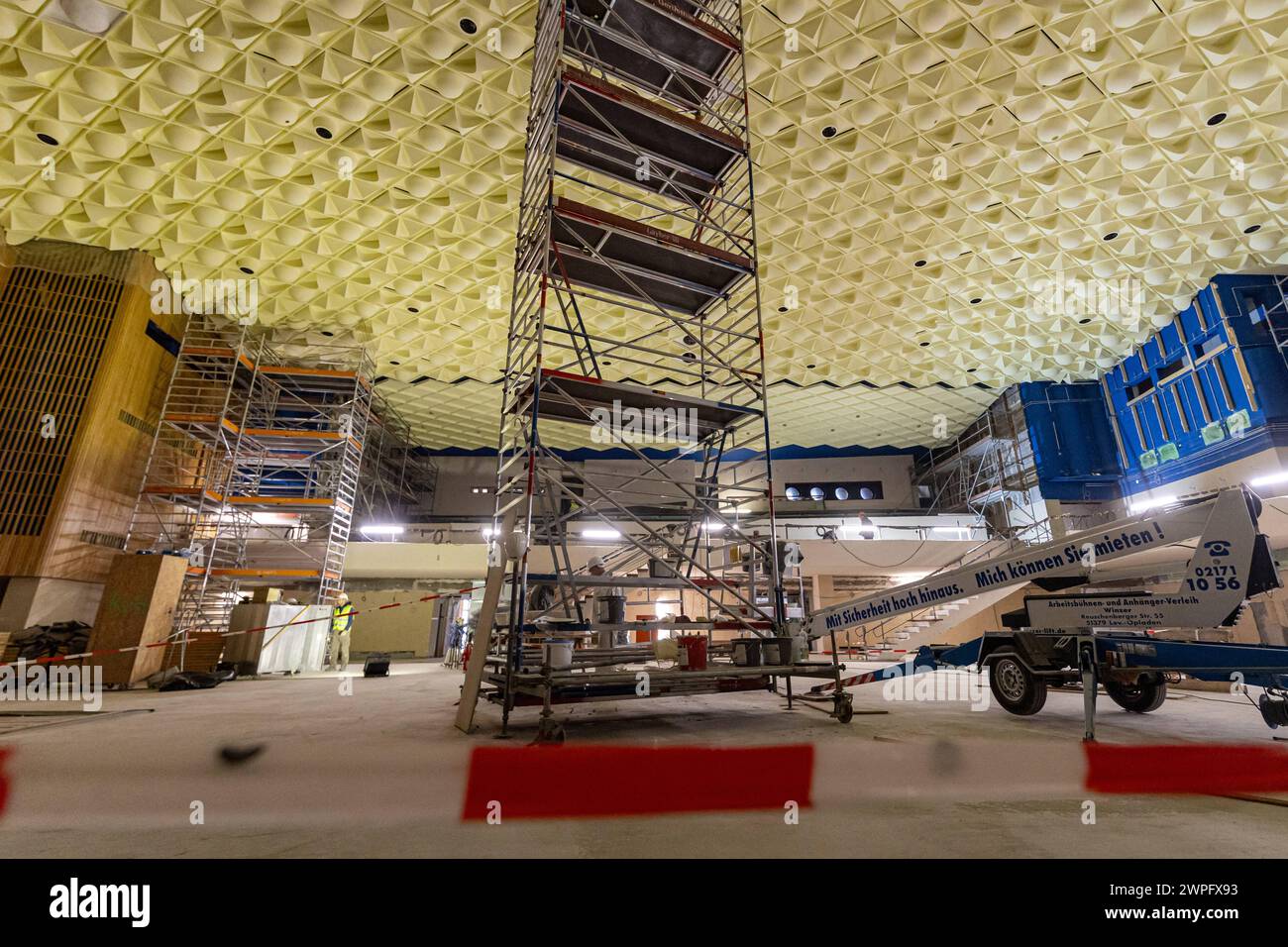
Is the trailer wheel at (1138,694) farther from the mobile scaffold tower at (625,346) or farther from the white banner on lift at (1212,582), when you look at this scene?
the mobile scaffold tower at (625,346)

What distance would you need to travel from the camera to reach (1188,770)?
2928mm

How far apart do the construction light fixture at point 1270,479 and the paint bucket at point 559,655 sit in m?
16.2

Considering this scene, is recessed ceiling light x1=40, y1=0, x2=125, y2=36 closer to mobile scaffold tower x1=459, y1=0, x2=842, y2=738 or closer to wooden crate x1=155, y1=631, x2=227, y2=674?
mobile scaffold tower x1=459, y1=0, x2=842, y2=738

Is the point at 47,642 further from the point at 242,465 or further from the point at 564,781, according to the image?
the point at 564,781

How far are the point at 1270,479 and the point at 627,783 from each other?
56.8 ft

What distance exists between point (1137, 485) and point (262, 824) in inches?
844

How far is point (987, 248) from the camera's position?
487 inches

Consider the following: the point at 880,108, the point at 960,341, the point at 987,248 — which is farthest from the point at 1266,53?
the point at 960,341

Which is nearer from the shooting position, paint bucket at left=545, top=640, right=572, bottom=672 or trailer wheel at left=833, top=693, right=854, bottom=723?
paint bucket at left=545, top=640, right=572, bottom=672

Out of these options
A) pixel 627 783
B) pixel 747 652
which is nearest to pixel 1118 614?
pixel 747 652

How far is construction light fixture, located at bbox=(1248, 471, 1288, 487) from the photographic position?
38.6 feet

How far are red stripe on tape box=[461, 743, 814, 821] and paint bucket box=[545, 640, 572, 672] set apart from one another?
4.55 feet

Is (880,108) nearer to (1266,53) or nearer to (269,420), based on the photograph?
(1266,53)

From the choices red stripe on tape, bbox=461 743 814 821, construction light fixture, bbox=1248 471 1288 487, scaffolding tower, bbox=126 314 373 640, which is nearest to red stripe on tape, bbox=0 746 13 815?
red stripe on tape, bbox=461 743 814 821
